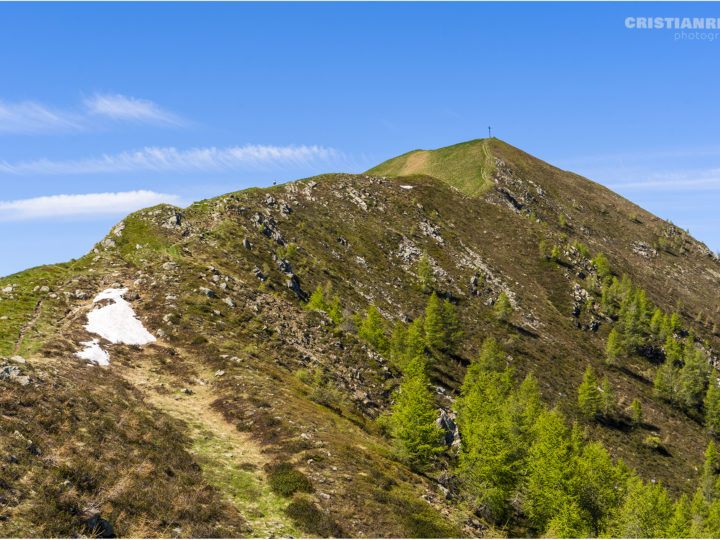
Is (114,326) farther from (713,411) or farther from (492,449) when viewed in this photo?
(713,411)

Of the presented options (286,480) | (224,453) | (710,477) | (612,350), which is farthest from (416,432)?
(612,350)

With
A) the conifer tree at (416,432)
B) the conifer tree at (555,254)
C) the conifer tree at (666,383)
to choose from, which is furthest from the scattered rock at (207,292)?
the conifer tree at (555,254)

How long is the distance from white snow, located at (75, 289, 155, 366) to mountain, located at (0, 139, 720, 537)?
0.20 meters

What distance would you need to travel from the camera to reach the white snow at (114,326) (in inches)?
1326

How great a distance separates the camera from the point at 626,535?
105 ft

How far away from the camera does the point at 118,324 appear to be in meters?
38.6

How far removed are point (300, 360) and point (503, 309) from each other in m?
68.9

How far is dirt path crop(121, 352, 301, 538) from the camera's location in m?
19.4

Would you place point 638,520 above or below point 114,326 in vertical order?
below

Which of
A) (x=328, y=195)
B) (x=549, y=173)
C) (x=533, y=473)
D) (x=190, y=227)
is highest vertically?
(x=549, y=173)

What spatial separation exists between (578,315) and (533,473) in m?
90.7

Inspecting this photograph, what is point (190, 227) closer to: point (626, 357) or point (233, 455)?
point (233, 455)

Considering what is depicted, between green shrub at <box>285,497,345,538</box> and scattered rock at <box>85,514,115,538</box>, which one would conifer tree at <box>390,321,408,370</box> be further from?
scattered rock at <box>85,514,115,538</box>

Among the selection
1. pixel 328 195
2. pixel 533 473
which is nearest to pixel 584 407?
pixel 533 473
